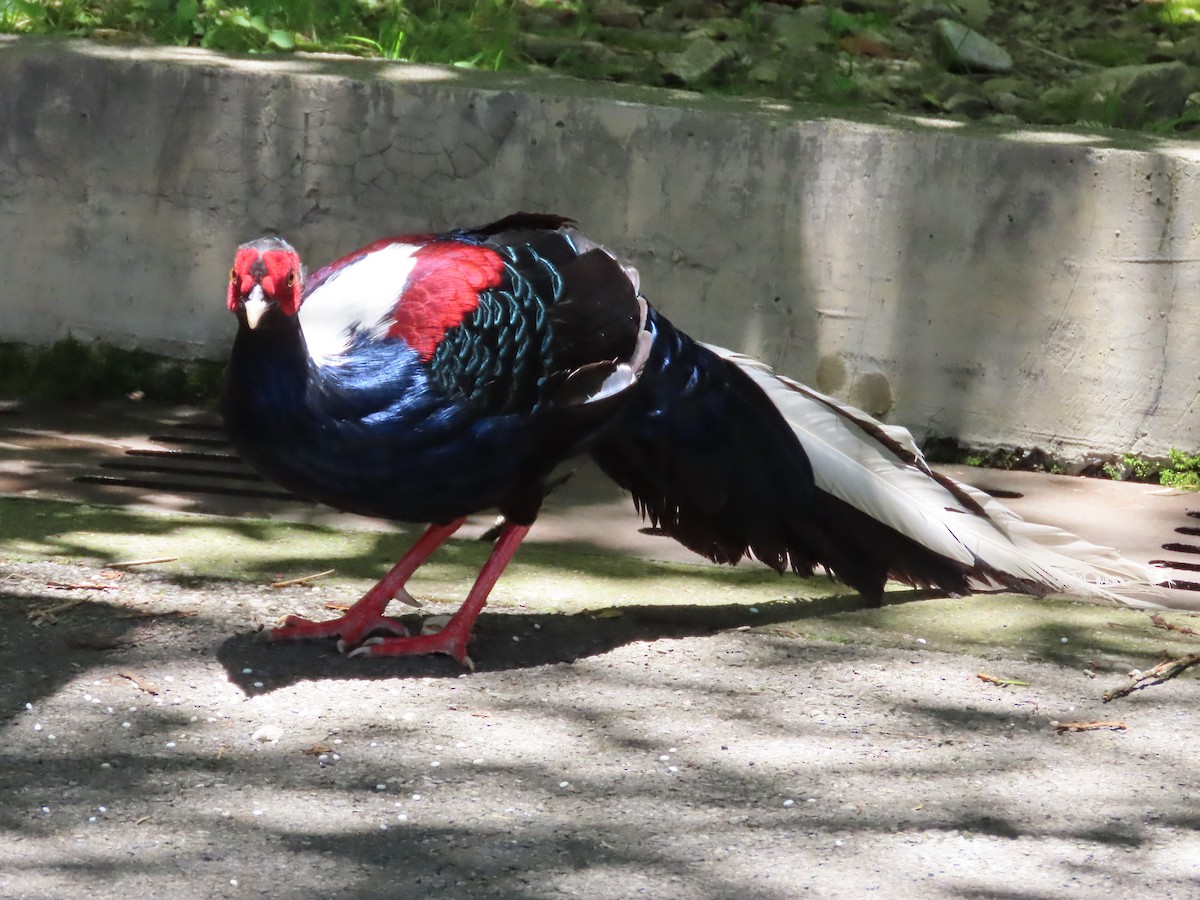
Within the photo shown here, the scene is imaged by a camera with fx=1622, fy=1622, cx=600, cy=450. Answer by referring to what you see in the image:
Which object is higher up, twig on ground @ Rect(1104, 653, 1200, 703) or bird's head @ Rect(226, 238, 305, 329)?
bird's head @ Rect(226, 238, 305, 329)

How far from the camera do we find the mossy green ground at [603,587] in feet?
13.6

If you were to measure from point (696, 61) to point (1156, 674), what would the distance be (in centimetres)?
371

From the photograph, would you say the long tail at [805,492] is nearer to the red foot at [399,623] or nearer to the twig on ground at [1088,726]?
the red foot at [399,623]

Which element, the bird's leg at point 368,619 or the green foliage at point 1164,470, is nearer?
the bird's leg at point 368,619

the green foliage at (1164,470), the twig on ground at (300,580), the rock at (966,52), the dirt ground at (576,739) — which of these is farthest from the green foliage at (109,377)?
the rock at (966,52)

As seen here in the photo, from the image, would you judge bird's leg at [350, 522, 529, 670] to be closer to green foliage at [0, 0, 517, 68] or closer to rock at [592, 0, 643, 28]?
green foliage at [0, 0, 517, 68]

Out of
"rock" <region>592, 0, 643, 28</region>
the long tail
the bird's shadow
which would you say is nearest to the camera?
the bird's shadow

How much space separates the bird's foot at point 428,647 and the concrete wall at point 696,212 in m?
2.19

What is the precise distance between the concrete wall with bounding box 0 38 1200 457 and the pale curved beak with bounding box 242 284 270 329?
2.53 meters

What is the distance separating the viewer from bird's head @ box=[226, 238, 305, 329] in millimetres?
3305

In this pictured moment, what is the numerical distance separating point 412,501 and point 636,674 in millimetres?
697

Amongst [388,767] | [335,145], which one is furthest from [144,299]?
[388,767]

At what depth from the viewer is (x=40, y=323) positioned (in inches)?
243

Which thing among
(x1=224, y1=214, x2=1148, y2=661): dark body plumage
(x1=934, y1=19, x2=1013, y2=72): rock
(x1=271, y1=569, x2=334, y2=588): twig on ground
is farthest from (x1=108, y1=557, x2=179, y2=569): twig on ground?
(x1=934, y1=19, x2=1013, y2=72): rock
